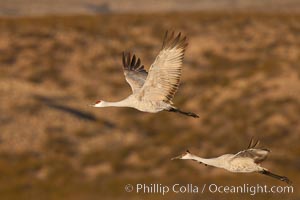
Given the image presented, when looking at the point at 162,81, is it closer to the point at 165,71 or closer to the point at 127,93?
the point at 165,71

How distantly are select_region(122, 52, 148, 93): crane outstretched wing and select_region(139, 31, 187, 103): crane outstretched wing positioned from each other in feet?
3.21

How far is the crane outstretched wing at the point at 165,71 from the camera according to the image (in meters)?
18.9

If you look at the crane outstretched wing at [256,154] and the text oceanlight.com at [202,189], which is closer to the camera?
the crane outstretched wing at [256,154]

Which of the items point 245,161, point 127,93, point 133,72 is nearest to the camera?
point 245,161

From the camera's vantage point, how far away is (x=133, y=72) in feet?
67.4

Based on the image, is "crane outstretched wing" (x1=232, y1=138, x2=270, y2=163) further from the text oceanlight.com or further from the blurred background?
the text oceanlight.com

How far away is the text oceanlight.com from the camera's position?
88.5 feet

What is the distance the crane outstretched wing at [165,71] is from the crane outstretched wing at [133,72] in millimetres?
979

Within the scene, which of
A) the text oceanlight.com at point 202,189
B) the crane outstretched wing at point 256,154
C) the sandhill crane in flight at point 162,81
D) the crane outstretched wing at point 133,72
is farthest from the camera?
the text oceanlight.com at point 202,189

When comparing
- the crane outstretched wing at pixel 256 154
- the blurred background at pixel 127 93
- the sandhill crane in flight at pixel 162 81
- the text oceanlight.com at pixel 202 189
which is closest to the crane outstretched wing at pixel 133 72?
the sandhill crane in flight at pixel 162 81

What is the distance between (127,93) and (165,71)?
40.7ft

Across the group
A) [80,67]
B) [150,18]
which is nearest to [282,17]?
[150,18]

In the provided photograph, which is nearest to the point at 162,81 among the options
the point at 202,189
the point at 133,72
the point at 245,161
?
the point at 133,72

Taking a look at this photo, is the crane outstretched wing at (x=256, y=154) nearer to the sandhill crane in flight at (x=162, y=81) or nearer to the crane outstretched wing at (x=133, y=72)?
the sandhill crane in flight at (x=162, y=81)
